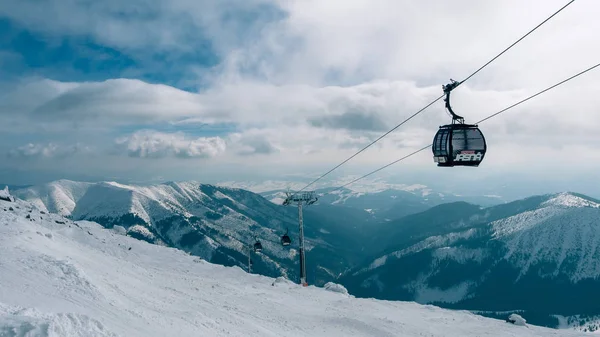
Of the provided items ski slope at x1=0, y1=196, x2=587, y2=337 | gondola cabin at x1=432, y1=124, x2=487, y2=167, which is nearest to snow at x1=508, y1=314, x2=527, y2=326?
ski slope at x1=0, y1=196, x2=587, y2=337

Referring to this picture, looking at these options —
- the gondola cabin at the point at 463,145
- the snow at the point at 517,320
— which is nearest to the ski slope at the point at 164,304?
the snow at the point at 517,320

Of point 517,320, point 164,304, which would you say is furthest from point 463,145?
point 517,320

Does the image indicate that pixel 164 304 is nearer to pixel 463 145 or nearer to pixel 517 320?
pixel 463 145

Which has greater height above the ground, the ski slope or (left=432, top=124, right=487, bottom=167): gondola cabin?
(left=432, top=124, right=487, bottom=167): gondola cabin

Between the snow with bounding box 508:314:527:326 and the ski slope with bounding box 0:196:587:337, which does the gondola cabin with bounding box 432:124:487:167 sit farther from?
the snow with bounding box 508:314:527:326

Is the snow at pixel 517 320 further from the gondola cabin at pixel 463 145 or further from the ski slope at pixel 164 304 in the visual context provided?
the gondola cabin at pixel 463 145

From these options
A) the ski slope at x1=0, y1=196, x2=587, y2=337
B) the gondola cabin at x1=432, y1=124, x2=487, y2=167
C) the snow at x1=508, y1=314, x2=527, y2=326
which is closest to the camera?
the ski slope at x1=0, y1=196, x2=587, y2=337
